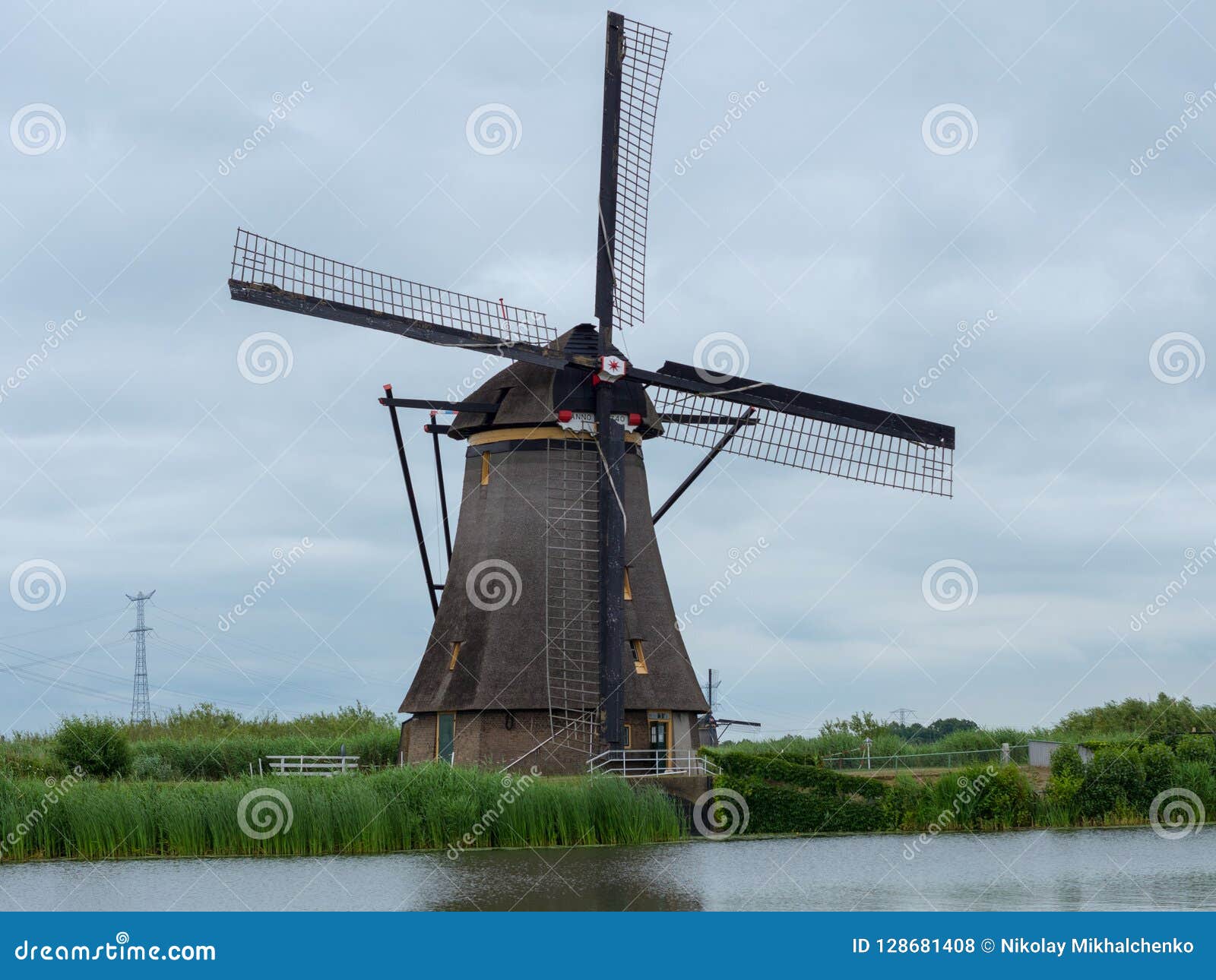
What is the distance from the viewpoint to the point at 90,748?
27.1m

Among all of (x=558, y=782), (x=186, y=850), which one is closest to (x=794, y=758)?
(x=558, y=782)

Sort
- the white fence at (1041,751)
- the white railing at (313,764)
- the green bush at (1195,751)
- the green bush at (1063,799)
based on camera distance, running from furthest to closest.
→ 1. the white fence at (1041,751)
2. the white railing at (313,764)
3. the green bush at (1195,751)
4. the green bush at (1063,799)

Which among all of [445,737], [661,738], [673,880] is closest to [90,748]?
[445,737]

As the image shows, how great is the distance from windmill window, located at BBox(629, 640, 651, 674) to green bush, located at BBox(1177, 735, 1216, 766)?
8.68 meters

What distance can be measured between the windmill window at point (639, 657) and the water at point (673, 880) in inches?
205

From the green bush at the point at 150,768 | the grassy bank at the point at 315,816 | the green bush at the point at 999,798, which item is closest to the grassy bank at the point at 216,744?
the green bush at the point at 150,768

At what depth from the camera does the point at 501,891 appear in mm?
16641

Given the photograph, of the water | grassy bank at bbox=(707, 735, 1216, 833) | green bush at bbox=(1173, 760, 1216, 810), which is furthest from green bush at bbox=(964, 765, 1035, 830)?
green bush at bbox=(1173, 760, 1216, 810)

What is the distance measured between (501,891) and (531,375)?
495 inches

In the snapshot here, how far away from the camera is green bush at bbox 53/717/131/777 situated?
2697cm

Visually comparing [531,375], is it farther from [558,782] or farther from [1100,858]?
[1100,858]

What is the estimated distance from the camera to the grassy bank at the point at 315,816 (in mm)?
20531

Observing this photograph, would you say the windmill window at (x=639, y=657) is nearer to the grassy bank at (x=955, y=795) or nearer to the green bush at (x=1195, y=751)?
the grassy bank at (x=955, y=795)

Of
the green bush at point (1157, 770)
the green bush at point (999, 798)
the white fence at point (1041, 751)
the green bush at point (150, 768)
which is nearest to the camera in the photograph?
the green bush at point (999, 798)
